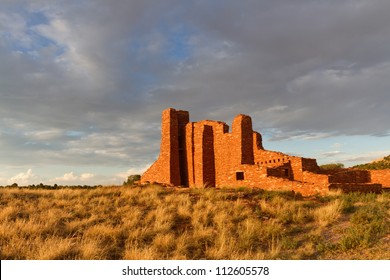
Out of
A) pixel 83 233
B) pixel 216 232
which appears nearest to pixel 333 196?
pixel 216 232

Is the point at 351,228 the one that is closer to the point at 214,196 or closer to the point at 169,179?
the point at 214,196

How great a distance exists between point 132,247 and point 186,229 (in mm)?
2806

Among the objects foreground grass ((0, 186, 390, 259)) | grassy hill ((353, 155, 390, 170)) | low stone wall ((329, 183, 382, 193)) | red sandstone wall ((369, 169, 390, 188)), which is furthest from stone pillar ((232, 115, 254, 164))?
A: grassy hill ((353, 155, 390, 170))

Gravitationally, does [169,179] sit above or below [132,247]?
above

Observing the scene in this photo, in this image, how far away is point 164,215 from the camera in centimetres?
1445

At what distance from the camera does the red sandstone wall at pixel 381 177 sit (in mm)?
30078

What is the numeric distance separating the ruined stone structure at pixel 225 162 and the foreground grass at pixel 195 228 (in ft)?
21.0

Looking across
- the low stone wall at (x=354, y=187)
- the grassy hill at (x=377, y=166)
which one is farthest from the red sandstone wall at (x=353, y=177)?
the grassy hill at (x=377, y=166)

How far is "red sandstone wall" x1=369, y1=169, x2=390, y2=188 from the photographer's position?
30078mm

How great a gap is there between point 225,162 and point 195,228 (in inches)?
604

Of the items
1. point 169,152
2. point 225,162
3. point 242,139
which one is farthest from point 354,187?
point 169,152

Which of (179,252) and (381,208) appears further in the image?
(381,208)

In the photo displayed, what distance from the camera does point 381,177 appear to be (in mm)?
30172

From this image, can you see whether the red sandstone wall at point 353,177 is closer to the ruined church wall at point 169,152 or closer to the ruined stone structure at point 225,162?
the ruined stone structure at point 225,162
